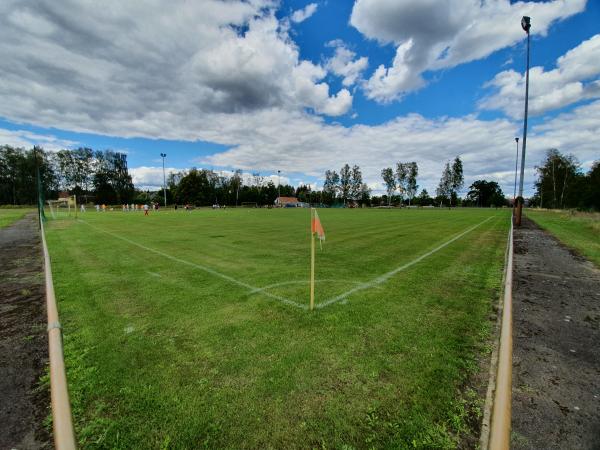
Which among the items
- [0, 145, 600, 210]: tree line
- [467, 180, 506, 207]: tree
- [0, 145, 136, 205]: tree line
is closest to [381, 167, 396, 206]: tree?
[0, 145, 600, 210]: tree line

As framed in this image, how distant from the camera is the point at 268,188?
124688 millimetres

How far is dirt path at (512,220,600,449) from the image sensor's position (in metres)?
2.29

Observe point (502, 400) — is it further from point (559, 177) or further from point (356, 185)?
point (356, 185)

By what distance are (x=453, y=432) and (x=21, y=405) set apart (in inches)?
150

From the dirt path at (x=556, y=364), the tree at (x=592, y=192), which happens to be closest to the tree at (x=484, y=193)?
the tree at (x=592, y=192)

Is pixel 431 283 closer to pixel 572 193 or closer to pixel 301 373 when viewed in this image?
pixel 301 373

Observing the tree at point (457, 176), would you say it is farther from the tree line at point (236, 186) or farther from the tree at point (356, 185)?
the tree at point (356, 185)

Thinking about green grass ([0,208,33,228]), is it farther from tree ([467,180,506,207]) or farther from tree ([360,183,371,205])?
tree ([467,180,506,207])

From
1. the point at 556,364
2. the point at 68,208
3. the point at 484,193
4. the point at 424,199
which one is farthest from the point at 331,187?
the point at 556,364

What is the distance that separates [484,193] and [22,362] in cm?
15839

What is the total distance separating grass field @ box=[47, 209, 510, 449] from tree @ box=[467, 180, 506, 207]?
478 feet

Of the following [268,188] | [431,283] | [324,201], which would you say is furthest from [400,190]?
[431,283]

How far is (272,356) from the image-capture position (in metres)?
3.36

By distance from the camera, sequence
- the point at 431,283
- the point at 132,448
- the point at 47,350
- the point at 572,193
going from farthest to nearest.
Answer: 1. the point at 572,193
2. the point at 431,283
3. the point at 47,350
4. the point at 132,448
